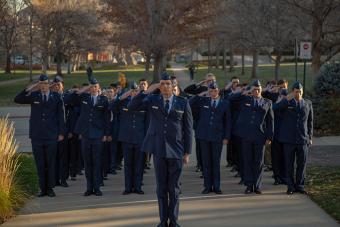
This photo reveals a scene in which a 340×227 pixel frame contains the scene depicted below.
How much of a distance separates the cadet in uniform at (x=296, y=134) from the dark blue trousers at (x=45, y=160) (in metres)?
3.97

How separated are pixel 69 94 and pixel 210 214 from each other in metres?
4.39

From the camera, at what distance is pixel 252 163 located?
1054 centimetres

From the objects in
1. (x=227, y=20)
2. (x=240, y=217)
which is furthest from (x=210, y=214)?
(x=227, y=20)

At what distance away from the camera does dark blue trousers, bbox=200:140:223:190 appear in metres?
10.5

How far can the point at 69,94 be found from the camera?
11766 mm

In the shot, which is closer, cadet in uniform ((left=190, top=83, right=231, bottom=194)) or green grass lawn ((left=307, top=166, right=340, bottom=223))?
green grass lawn ((left=307, top=166, right=340, bottom=223))

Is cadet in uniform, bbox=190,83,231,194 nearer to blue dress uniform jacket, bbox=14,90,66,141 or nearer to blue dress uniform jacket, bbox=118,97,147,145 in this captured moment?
blue dress uniform jacket, bbox=118,97,147,145

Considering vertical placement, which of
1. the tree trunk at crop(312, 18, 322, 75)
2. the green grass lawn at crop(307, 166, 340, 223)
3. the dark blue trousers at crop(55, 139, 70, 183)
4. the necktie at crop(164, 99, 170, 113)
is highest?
the tree trunk at crop(312, 18, 322, 75)

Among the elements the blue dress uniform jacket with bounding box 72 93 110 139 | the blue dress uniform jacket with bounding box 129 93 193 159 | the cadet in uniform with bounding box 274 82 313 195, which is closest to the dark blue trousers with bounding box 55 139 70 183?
the blue dress uniform jacket with bounding box 72 93 110 139

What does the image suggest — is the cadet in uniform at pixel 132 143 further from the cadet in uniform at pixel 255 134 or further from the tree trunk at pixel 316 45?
the tree trunk at pixel 316 45

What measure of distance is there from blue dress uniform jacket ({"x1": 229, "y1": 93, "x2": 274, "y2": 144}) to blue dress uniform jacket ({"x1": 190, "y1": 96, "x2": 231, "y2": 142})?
0.85ft

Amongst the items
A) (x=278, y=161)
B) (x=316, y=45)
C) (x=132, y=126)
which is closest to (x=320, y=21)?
(x=316, y=45)

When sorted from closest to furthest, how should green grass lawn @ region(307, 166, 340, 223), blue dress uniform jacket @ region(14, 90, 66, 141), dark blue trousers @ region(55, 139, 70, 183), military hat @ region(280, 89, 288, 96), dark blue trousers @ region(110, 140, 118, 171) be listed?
green grass lawn @ region(307, 166, 340, 223)
blue dress uniform jacket @ region(14, 90, 66, 141)
military hat @ region(280, 89, 288, 96)
dark blue trousers @ region(55, 139, 70, 183)
dark blue trousers @ region(110, 140, 118, 171)

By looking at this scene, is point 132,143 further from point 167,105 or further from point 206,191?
point 167,105
